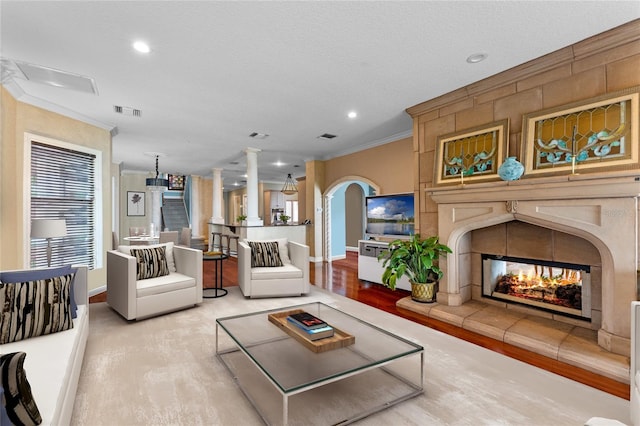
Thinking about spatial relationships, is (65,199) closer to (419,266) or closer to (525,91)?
(419,266)

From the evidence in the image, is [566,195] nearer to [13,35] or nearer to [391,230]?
[391,230]

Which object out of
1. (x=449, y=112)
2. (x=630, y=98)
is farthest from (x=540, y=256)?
(x=449, y=112)

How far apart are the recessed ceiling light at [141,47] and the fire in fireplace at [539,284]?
168 inches

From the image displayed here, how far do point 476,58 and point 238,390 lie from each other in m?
3.53

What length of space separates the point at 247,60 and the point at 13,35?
1833mm

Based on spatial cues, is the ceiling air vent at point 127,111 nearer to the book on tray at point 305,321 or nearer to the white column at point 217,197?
the book on tray at point 305,321

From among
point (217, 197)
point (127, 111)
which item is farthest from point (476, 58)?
point (217, 197)

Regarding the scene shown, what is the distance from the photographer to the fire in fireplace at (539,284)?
306 cm

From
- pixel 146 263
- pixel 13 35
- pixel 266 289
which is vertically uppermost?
pixel 13 35

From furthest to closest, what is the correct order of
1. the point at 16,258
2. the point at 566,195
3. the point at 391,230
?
the point at 391,230, the point at 16,258, the point at 566,195

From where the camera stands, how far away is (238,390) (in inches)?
85.0

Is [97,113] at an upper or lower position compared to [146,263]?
upper

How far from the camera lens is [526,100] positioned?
10.6ft

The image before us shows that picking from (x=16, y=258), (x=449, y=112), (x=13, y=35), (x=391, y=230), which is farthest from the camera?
(x=391, y=230)
